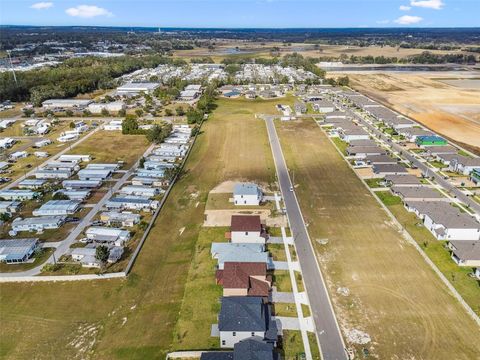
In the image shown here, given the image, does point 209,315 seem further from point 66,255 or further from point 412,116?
point 412,116

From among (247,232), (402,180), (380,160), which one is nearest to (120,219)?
(247,232)

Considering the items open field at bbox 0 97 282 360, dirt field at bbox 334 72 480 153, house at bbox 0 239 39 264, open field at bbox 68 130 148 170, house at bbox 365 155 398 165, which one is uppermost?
dirt field at bbox 334 72 480 153

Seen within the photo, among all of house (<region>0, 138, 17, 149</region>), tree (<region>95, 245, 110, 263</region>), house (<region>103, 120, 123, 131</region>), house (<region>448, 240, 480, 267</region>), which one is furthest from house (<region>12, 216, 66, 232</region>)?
house (<region>448, 240, 480, 267</region>)

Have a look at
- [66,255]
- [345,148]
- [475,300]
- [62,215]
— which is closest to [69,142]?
[62,215]

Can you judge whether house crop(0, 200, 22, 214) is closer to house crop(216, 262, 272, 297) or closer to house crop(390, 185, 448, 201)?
house crop(216, 262, 272, 297)

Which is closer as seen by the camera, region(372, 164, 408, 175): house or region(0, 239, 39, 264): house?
region(0, 239, 39, 264): house

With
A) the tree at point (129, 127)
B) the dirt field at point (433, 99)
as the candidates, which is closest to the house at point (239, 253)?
the tree at point (129, 127)

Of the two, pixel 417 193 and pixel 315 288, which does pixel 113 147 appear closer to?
pixel 315 288
